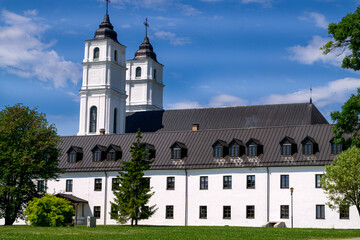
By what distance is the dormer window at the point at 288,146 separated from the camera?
184ft

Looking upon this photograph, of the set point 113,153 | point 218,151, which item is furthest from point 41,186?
point 218,151

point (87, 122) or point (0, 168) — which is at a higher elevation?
point (87, 122)

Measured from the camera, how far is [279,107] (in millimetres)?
82125

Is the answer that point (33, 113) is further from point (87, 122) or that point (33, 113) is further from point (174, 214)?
point (87, 122)

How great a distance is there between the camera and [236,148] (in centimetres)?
5819

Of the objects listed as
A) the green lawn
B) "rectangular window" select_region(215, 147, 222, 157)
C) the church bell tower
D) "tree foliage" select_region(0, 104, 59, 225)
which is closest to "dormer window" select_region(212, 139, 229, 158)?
"rectangular window" select_region(215, 147, 222, 157)

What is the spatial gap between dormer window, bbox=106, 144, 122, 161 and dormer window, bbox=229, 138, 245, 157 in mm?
12006

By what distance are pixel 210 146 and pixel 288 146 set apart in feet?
25.6

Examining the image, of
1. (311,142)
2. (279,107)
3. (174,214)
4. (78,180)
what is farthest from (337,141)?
(279,107)

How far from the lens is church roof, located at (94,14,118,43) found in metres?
93.2

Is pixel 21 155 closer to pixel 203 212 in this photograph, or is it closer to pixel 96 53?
pixel 203 212

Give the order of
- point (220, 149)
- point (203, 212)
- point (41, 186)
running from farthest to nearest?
1. point (41, 186)
2. point (220, 149)
3. point (203, 212)

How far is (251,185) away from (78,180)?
59.4 feet

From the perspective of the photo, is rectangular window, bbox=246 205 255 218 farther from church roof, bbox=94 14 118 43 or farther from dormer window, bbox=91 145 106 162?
church roof, bbox=94 14 118 43
